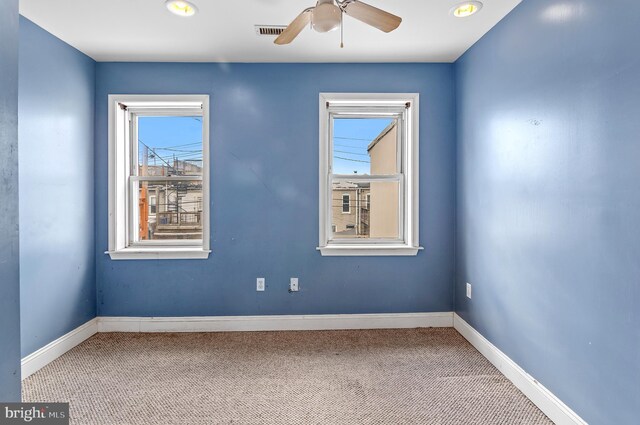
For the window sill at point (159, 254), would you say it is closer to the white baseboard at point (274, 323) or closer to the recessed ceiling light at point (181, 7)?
the white baseboard at point (274, 323)

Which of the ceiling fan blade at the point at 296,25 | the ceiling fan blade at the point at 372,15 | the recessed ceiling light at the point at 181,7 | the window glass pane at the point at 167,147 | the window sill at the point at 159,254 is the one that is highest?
the recessed ceiling light at the point at 181,7

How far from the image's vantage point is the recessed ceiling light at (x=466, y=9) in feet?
6.77

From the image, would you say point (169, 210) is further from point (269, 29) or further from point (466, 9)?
point (466, 9)

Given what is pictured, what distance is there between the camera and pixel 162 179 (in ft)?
10.1

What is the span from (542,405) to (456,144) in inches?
Result: 80.2

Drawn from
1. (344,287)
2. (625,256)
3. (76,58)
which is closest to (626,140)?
(625,256)

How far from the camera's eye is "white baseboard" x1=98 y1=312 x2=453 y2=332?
291cm

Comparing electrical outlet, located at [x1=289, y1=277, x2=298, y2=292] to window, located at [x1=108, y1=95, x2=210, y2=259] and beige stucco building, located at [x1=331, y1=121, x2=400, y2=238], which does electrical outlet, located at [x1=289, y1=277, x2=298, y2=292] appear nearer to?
beige stucco building, located at [x1=331, y1=121, x2=400, y2=238]

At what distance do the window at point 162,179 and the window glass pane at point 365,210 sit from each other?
3.98 ft

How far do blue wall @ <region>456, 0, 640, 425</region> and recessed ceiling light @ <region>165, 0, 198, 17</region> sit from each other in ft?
6.84

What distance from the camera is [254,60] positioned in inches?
112

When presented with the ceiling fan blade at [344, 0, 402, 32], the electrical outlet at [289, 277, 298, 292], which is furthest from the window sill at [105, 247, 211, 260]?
the ceiling fan blade at [344, 0, 402, 32]

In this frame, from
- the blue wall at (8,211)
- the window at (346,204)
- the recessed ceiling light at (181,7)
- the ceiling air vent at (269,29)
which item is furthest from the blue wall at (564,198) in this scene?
the blue wall at (8,211)

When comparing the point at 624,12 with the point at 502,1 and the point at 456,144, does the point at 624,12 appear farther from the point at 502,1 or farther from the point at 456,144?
the point at 456,144
